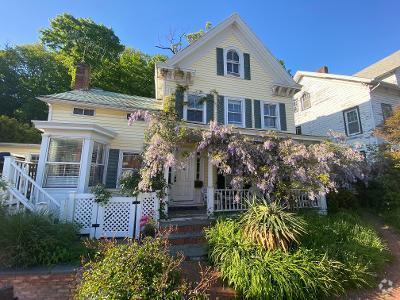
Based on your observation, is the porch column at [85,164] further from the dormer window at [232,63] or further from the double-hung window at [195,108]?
the dormer window at [232,63]

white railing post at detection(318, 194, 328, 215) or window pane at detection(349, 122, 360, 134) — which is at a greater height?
window pane at detection(349, 122, 360, 134)

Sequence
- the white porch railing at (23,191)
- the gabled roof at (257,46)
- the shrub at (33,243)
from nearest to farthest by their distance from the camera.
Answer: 1. the shrub at (33,243)
2. the white porch railing at (23,191)
3. the gabled roof at (257,46)

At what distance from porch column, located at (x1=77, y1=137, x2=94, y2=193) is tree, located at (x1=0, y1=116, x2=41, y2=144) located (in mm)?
15678

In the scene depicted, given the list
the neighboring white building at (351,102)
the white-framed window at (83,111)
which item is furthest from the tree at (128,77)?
the white-framed window at (83,111)

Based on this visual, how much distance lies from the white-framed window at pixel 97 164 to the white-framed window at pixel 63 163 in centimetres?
63

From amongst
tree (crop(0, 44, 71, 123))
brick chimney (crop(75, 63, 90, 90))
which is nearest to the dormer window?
brick chimney (crop(75, 63, 90, 90))

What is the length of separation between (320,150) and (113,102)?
30.9 feet

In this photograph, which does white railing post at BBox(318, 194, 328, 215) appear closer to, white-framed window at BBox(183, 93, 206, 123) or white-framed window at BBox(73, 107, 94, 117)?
white-framed window at BBox(183, 93, 206, 123)

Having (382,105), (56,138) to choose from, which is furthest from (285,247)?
(382,105)

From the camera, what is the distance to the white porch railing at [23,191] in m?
7.58

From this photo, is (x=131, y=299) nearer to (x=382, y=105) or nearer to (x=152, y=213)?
(x=152, y=213)

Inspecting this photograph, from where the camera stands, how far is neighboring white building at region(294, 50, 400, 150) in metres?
15.4

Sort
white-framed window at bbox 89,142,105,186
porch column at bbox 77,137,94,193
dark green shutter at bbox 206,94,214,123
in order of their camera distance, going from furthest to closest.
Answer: dark green shutter at bbox 206,94,214,123 < white-framed window at bbox 89,142,105,186 < porch column at bbox 77,137,94,193

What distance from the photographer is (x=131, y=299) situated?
370cm
